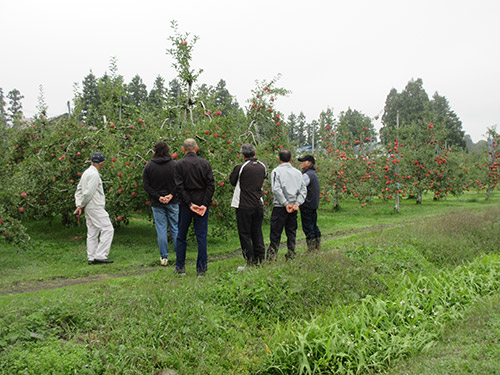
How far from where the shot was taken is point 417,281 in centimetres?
589

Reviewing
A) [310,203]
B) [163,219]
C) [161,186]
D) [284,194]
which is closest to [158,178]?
[161,186]

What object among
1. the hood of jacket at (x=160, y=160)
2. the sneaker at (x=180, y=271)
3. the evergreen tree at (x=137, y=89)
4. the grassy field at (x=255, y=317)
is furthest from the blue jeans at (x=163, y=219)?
the evergreen tree at (x=137, y=89)

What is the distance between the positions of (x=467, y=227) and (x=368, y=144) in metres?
10.1

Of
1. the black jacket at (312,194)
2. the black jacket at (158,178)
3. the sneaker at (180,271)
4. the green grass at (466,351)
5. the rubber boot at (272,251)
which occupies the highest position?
the black jacket at (158,178)

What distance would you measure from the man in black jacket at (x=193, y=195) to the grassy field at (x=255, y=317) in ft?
1.12

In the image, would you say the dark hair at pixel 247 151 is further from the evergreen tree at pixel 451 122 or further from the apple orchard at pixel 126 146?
the evergreen tree at pixel 451 122

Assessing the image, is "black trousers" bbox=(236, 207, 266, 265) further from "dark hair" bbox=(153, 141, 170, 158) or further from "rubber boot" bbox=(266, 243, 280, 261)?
"dark hair" bbox=(153, 141, 170, 158)

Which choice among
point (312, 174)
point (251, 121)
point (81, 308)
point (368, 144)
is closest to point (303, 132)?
point (368, 144)

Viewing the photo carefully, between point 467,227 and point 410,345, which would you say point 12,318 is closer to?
point 410,345

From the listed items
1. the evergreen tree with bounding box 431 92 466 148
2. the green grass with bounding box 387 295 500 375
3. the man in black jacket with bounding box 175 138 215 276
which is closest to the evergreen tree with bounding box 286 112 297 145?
the man in black jacket with bounding box 175 138 215 276

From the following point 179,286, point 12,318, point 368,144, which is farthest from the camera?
point 368,144

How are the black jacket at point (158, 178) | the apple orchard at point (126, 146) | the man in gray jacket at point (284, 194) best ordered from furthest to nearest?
the apple orchard at point (126, 146)
the black jacket at point (158, 178)
the man in gray jacket at point (284, 194)

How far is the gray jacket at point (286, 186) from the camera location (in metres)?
7.24

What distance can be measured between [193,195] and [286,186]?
66.1 inches
